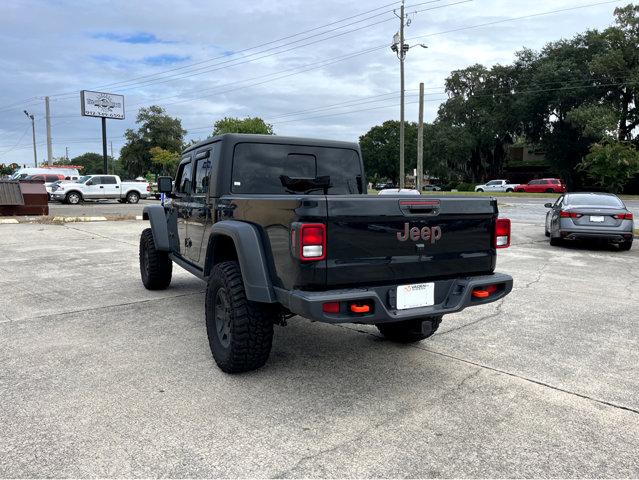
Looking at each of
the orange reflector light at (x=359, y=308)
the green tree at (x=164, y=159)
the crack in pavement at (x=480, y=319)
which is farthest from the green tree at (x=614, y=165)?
the green tree at (x=164, y=159)

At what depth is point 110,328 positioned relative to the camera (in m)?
5.21

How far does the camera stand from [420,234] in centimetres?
357

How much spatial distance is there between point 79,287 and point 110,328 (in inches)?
95.7

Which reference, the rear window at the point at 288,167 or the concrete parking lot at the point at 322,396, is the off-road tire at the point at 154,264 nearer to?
the concrete parking lot at the point at 322,396

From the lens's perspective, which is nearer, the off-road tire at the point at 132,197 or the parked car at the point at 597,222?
the parked car at the point at 597,222

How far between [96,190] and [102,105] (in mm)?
27512

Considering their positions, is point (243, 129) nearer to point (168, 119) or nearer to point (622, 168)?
point (168, 119)

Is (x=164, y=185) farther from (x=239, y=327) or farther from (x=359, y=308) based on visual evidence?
(x=359, y=308)

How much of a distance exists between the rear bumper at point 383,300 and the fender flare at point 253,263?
11cm

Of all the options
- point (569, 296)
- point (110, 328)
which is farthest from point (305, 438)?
point (569, 296)

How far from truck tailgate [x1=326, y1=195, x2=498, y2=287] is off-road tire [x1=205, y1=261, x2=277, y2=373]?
2.46ft

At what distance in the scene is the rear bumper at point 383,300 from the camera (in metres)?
3.16

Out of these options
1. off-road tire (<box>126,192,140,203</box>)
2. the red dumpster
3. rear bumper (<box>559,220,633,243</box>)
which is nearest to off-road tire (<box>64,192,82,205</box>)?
off-road tire (<box>126,192,140,203</box>)

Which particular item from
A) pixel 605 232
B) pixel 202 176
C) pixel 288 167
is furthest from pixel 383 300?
pixel 605 232
